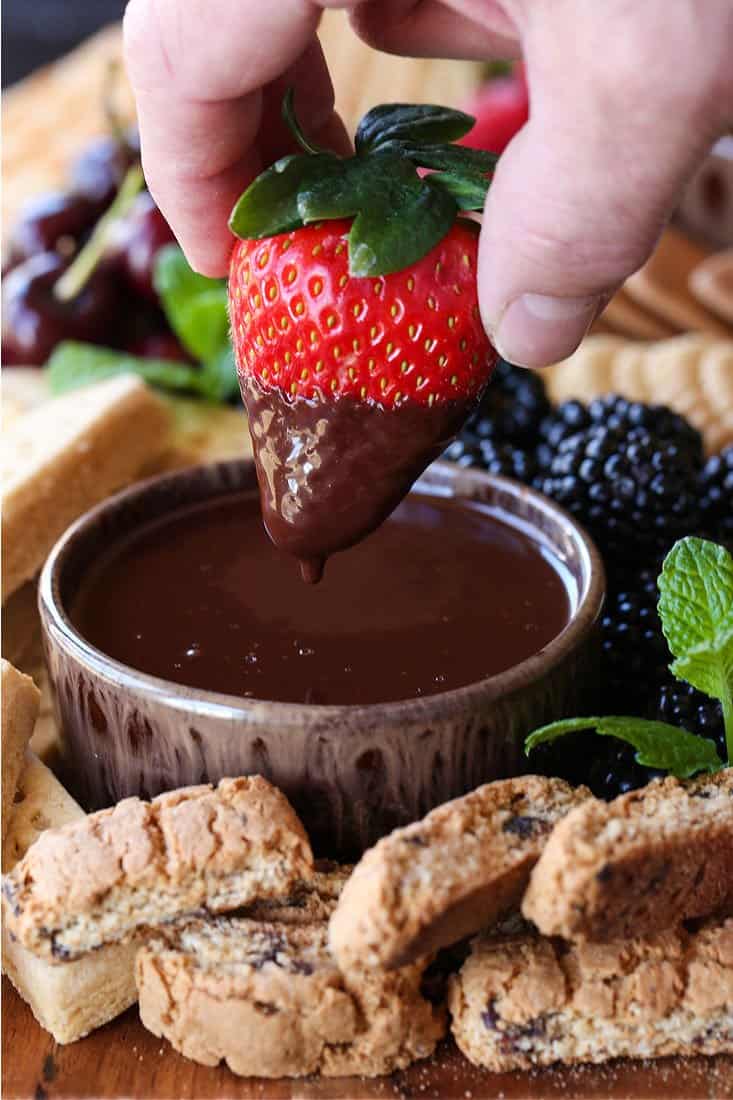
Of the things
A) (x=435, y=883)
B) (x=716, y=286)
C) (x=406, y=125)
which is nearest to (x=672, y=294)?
(x=716, y=286)

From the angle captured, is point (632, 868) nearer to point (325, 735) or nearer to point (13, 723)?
point (325, 735)

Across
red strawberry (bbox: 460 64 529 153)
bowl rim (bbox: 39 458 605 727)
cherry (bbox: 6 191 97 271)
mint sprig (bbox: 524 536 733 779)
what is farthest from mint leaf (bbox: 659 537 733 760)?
cherry (bbox: 6 191 97 271)

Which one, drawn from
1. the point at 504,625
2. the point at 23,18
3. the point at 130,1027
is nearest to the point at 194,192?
the point at 504,625

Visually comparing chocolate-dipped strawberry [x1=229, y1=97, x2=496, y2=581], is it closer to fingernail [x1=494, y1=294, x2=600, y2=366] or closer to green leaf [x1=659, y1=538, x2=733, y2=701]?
fingernail [x1=494, y1=294, x2=600, y2=366]

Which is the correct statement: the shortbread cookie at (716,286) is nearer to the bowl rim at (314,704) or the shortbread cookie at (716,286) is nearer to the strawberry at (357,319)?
the bowl rim at (314,704)

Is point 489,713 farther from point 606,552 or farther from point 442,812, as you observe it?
point 606,552

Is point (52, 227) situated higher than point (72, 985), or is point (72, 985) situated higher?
point (72, 985)
